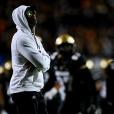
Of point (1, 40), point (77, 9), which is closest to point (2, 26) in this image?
point (1, 40)

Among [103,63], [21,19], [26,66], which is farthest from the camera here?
[103,63]

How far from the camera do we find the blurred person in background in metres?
11.9

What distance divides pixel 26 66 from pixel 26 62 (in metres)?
0.05

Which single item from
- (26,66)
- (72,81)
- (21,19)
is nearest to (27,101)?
(26,66)

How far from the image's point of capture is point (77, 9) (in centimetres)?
2128

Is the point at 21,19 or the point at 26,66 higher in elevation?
the point at 21,19

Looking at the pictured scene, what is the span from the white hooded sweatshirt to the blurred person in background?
2948mm

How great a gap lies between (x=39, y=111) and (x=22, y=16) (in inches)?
49.0

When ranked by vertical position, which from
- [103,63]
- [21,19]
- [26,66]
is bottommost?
[103,63]

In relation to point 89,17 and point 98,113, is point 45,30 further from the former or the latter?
point 98,113

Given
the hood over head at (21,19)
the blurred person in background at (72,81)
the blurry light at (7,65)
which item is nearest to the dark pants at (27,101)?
the hood over head at (21,19)

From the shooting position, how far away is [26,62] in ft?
28.9

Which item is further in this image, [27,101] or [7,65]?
[7,65]

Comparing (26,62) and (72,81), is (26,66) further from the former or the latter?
(72,81)
